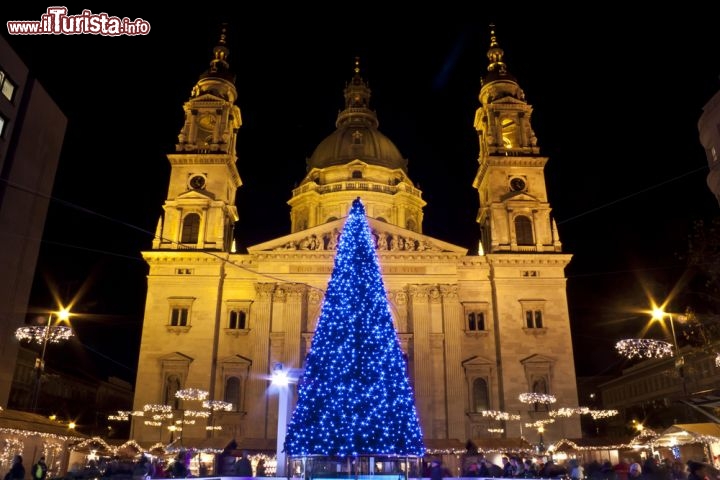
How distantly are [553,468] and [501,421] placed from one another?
19.7 meters

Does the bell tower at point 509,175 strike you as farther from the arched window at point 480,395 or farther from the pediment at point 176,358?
the pediment at point 176,358

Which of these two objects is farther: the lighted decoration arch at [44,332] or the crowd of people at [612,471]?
the lighted decoration arch at [44,332]

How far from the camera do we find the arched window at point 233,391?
4219 cm

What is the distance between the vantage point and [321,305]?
40.5m

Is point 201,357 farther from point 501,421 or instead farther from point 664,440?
point 664,440

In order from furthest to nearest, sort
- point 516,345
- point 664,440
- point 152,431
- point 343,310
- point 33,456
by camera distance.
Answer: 1. point 516,345
2. point 152,431
3. point 664,440
4. point 33,456
5. point 343,310

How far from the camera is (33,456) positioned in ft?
84.7

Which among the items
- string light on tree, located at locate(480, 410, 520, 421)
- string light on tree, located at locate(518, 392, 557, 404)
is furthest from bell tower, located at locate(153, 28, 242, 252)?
string light on tree, located at locate(518, 392, 557, 404)

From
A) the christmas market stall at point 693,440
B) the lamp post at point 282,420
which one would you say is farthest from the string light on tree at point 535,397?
the lamp post at point 282,420

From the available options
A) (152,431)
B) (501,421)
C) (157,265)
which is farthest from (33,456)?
(501,421)

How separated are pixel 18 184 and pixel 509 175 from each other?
113ft

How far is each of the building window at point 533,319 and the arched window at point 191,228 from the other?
25070mm

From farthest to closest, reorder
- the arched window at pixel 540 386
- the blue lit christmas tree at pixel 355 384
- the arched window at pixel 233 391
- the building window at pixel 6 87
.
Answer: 1. the arched window at pixel 540 386
2. the arched window at pixel 233 391
3. the building window at pixel 6 87
4. the blue lit christmas tree at pixel 355 384

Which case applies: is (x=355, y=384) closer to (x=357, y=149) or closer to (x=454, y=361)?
(x=454, y=361)
